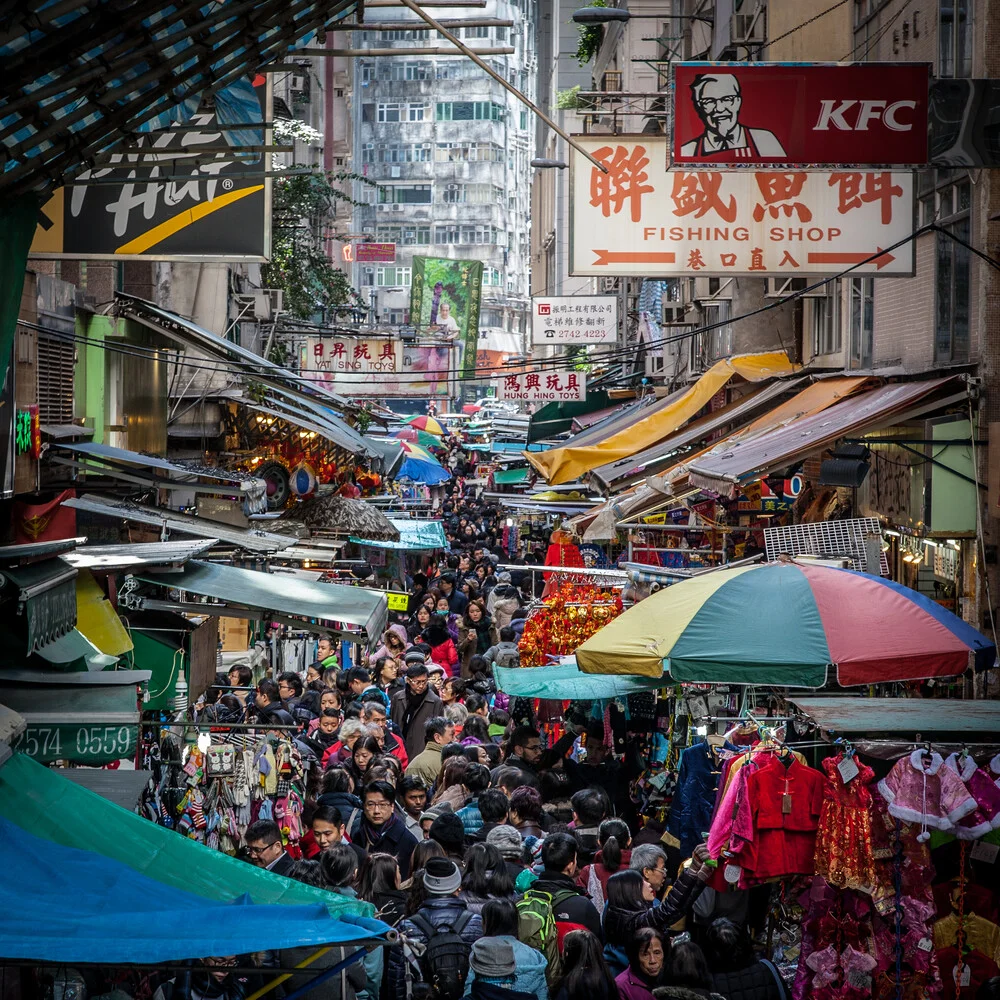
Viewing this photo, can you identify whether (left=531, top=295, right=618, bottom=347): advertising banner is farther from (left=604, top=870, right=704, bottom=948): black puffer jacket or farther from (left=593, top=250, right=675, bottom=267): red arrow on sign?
(left=604, top=870, right=704, bottom=948): black puffer jacket

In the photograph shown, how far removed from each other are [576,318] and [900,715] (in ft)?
65.8

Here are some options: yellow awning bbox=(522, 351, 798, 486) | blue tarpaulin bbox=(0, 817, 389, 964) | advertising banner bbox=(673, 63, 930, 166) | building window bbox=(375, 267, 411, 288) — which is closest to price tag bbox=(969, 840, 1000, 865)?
blue tarpaulin bbox=(0, 817, 389, 964)

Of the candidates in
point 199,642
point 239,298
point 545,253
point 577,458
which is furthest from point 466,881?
point 545,253

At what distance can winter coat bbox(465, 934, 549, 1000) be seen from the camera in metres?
6.18

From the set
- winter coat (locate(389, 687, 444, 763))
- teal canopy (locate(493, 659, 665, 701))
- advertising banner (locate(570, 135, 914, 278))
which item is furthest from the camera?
winter coat (locate(389, 687, 444, 763))

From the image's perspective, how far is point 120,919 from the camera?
14.5ft

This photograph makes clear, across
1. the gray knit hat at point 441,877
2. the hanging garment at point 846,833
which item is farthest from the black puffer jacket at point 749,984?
the gray knit hat at point 441,877

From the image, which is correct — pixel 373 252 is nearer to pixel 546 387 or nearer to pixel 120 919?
pixel 546 387

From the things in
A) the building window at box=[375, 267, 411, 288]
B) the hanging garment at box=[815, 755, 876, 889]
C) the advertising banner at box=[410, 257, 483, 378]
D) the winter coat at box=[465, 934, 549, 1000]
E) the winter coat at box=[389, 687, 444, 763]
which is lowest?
the winter coat at box=[389, 687, 444, 763]

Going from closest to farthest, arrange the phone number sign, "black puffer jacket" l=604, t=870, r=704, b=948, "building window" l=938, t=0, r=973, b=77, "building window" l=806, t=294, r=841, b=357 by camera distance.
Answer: "black puffer jacket" l=604, t=870, r=704, b=948 < the phone number sign < "building window" l=938, t=0, r=973, b=77 < "building window" l=806, t=294, r=841, b=357

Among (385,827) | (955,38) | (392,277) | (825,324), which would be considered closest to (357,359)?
(825,324)

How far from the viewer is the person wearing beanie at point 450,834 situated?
306 inches

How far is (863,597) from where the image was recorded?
8539mm

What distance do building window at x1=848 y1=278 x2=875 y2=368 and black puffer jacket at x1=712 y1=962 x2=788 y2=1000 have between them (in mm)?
9357
